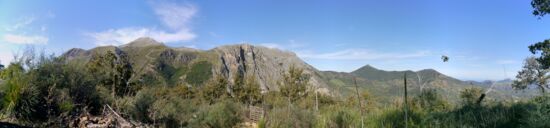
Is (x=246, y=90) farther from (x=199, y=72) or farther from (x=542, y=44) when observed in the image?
(x=199, y=72)

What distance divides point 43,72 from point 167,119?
4.57 m

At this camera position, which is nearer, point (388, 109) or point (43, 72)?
point (388, 109)

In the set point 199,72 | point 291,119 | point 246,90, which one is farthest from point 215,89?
point 199,72

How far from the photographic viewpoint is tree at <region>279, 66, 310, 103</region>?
1235 inches

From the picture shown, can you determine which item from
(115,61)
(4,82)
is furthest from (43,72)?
(115,61)

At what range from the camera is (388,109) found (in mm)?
7250

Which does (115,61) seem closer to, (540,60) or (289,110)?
(289,110)

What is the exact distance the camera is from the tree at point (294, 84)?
31.4m

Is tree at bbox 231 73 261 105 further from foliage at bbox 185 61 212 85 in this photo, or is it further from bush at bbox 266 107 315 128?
foliage at bbox 185 61 212 85

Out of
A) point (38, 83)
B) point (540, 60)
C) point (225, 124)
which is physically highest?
point (540, 60)

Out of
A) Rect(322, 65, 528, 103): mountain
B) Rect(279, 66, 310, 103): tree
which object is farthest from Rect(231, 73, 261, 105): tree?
Rect(322, 65, 528, 103): mountain

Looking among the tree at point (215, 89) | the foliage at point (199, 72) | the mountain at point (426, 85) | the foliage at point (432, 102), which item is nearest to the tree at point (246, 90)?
the tree at point (215, 89)

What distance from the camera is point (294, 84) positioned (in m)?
31.9

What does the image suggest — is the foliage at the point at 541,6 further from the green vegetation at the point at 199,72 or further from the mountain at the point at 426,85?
the green vegetation at the point at 199,72
